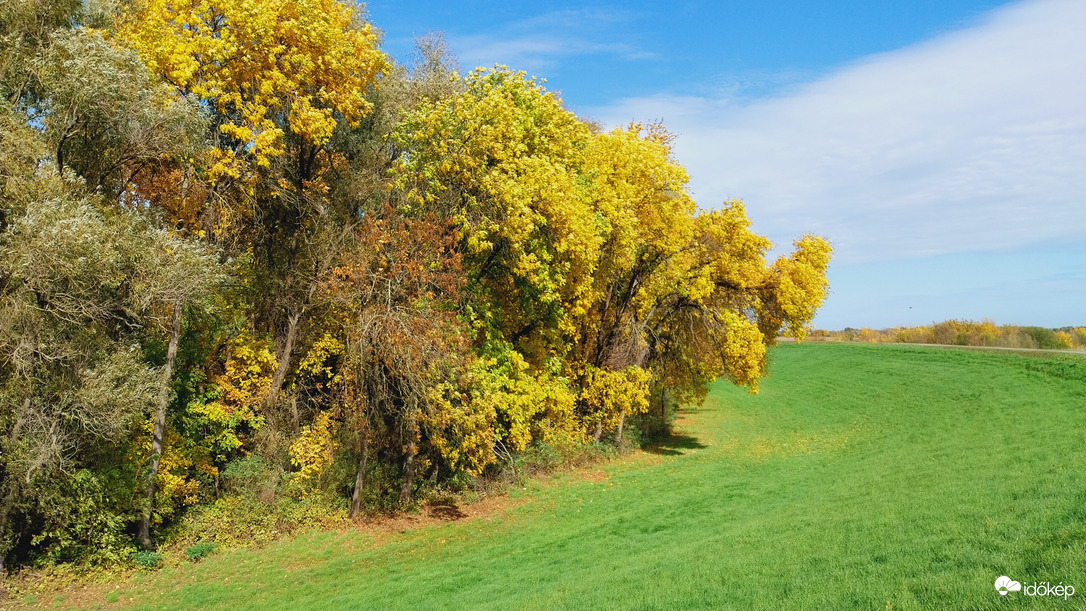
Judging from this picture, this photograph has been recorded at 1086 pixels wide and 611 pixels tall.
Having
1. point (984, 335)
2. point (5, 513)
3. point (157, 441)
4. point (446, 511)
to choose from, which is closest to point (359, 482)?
point (446, 511)

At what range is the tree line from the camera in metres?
14.8

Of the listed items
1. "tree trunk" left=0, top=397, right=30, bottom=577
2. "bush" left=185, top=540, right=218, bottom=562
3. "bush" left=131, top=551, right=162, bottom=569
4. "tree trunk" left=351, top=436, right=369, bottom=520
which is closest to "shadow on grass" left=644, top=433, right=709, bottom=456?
"tree trunk" left=351, top=436, right=369, bottom=520

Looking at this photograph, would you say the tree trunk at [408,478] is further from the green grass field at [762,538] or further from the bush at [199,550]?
the bush at [199,550]

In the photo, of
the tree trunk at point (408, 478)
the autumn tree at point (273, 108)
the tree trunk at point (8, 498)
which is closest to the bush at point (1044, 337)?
the tree trunk at point (408, 478)

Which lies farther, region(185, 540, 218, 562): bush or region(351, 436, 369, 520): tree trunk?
region(351, 436, 369, 520): tree trunk

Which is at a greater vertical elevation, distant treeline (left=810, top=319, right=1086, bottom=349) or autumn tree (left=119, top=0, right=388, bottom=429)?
autumn tree (left=119, top=0, right=388, bottom=429)

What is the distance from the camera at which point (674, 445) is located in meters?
34.4

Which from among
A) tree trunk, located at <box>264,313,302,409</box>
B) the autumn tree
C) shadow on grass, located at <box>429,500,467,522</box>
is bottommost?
shadow on grass, located at <box>429,500,467,522</box>

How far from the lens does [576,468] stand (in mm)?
27938

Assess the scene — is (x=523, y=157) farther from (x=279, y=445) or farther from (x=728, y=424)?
(x=728, y=424)

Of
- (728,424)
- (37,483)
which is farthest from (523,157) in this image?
(728,424)

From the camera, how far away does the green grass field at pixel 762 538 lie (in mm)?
8906

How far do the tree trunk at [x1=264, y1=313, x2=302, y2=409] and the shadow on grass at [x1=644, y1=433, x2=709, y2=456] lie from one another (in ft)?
60.9

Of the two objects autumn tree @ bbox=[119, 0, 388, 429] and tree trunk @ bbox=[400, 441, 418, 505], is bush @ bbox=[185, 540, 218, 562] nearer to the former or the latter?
autumn tree @ bbox=[119, 0, 388, 429]
